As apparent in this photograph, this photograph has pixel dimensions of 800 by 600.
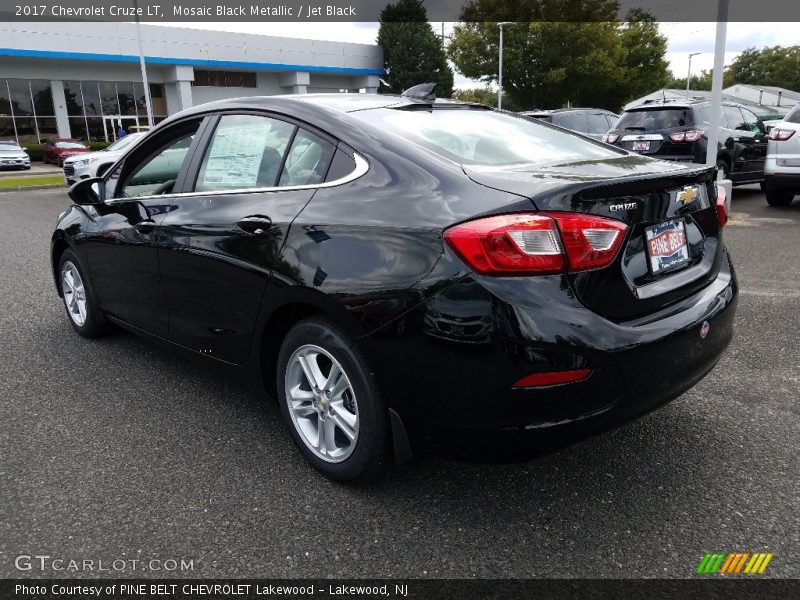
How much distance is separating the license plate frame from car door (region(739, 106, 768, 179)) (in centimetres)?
972

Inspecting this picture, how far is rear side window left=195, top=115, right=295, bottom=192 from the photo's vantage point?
9.68ft

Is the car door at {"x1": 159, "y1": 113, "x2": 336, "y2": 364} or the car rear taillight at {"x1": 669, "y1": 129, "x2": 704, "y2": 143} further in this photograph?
the car rear taillight at {"x1": 669, "y1": 129, "x2": 704, "y2": 143}

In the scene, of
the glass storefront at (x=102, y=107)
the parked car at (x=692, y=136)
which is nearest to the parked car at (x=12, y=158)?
the glass storefront at (x=102, y=107)

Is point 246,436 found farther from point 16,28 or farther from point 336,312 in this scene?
point 16,28

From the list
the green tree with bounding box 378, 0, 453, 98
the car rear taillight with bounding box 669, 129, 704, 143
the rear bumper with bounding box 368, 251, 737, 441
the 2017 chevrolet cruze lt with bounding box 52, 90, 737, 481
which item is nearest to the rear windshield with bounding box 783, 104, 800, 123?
the car rear taillight with bounding box 669, 129, 704, 143

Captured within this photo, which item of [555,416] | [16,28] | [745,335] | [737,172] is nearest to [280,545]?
[555,416]

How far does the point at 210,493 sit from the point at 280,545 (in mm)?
484

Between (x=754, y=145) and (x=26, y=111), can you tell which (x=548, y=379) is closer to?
(x=754, y=145)

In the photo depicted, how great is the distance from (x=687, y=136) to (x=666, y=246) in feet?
28.1

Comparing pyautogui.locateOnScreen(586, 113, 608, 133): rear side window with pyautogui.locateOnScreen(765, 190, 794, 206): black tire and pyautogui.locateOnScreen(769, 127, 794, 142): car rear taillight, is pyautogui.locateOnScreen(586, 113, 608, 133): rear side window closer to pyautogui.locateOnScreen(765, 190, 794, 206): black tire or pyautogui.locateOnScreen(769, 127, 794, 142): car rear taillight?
pyautogui.locateOnScreen(765, 190, 794, 206): black tire

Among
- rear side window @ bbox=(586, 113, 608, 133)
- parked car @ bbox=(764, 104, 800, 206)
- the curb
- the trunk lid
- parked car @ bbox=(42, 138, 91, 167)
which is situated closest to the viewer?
the trunk lid

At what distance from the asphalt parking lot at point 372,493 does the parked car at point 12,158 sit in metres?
29.7

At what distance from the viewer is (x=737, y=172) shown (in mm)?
10828

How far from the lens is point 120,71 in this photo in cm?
3888
